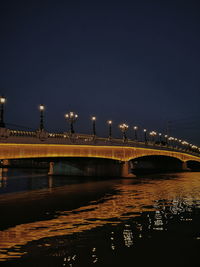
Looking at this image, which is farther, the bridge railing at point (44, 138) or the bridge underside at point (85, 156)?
the bridge underside at point (85, 156)

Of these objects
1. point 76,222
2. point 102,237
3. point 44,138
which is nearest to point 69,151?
point 44,138

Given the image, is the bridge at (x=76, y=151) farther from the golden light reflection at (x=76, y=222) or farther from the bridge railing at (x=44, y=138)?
the golden light reflection at (x=76, y=222)

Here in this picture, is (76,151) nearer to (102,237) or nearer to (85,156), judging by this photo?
(85,156)

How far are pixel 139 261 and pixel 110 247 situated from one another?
206cm

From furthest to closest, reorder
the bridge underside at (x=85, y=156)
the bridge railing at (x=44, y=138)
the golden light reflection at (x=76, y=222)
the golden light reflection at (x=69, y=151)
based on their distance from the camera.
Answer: the bridge underside at (x=85, y=156) → the golden light reflection at (x=69, y=151) → the bridge railing at (x=44, y=138) → the golden light reflection at (x=76, y=222)

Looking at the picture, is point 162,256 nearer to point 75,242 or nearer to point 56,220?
point 75,242

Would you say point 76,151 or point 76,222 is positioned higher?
point 76,151

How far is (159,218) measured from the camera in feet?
63.3

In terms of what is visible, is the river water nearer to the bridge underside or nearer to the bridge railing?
the bridge railing

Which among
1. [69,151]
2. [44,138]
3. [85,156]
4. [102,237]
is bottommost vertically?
[102,237]

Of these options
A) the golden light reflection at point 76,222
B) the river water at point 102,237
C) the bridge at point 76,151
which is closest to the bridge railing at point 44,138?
the bridge at point 76,151

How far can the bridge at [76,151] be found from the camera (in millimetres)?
33000

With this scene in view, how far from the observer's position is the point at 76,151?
149ft

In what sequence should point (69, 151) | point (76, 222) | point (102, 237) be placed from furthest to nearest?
point (69, 151) → point (76, 222) → point (102, 237)
